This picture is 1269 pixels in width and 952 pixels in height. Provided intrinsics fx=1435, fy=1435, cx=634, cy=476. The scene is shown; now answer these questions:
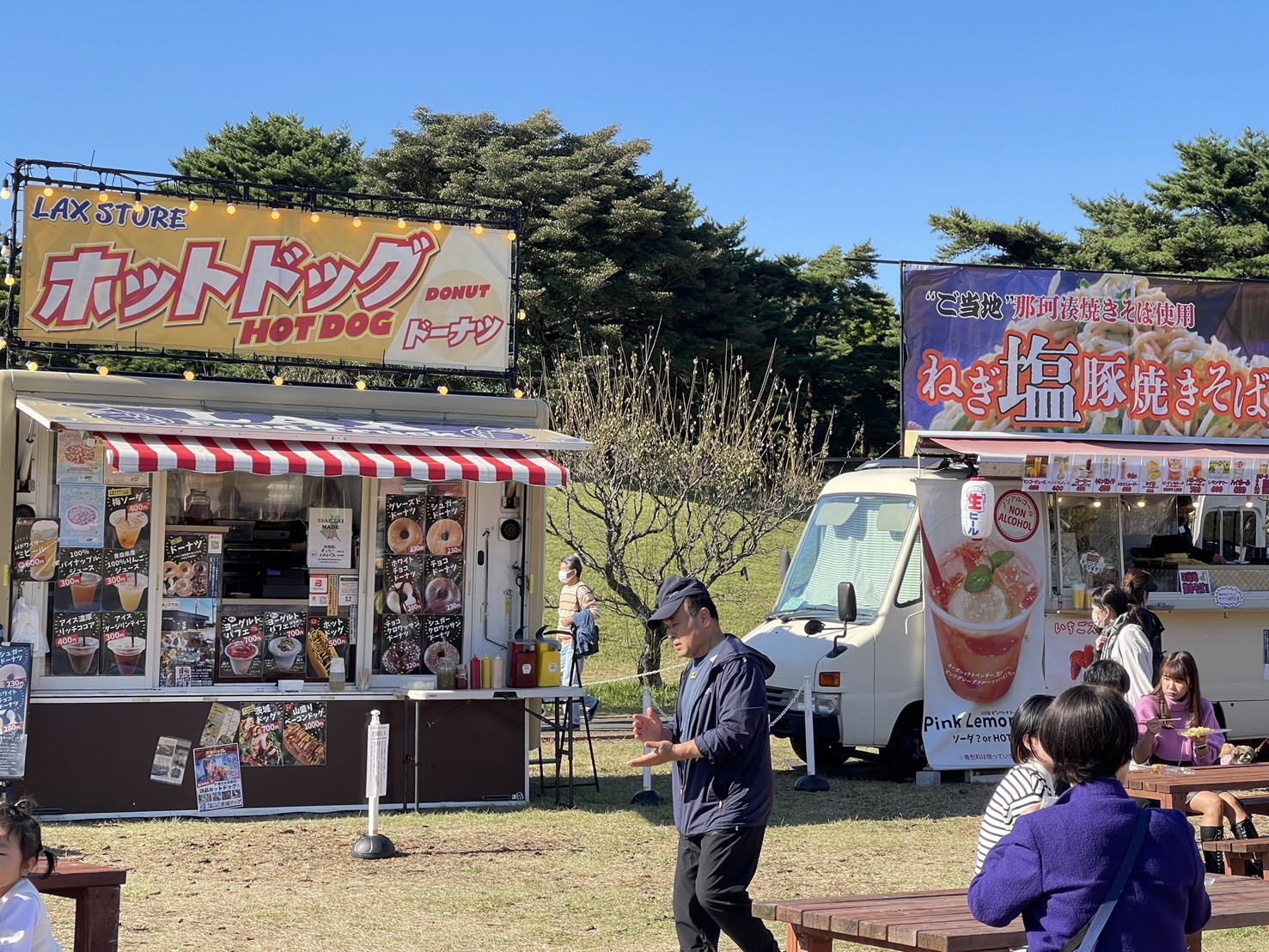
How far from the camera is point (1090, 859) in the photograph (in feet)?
10.7

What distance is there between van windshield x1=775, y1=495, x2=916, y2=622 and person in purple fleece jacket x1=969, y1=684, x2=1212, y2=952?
8.92 meters

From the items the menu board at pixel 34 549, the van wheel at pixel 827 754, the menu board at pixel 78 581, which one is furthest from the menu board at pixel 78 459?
the van wheel at pixel 827 754

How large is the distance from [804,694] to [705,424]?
8.79 meters

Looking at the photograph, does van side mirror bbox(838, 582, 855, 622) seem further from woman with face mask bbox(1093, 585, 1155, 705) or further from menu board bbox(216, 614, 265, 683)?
menu board bbox(216, 614, 265, 683)

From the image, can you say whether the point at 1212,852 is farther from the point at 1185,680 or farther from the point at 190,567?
the point at 190,567

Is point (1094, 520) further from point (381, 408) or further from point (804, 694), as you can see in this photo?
point (381, 408)

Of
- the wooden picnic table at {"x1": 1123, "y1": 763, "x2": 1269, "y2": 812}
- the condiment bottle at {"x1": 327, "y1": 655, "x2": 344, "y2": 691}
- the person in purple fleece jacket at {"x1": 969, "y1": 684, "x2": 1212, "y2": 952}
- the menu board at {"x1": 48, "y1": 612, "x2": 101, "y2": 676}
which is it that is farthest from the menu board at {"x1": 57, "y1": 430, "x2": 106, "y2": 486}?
the person in purple fleece jacket at {"x1": 969, "y1": 684, "x2": 1212, "y2": 952}

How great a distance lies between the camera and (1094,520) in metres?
13.2

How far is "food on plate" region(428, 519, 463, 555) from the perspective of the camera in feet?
36.6

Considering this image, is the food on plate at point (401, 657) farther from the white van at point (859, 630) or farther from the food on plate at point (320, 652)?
the white van at point (859, 630)

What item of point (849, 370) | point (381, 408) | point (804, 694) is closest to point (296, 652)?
point (381, 408)

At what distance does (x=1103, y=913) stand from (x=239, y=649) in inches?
327

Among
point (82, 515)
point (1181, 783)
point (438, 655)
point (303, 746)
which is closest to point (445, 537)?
point (438, 655)

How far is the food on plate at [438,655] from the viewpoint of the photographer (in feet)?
36.3
